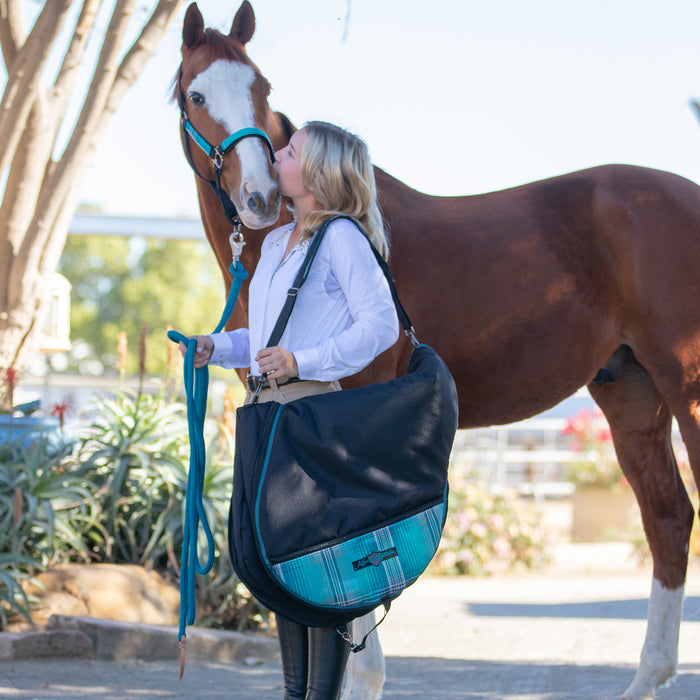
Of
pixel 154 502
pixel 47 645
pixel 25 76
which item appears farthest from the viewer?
pixel 25 76

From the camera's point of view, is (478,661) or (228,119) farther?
(478,661)

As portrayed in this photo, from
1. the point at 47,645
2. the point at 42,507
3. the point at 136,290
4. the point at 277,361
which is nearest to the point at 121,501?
the point at 42,507

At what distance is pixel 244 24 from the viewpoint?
10.6 feet

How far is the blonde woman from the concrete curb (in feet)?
6.68

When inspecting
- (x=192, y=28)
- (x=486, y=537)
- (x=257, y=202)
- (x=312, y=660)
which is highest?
(x=192, y=28)

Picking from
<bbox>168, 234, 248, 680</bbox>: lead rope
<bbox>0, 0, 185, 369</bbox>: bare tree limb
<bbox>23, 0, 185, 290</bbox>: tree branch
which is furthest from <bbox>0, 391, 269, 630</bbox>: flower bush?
<bbox>168, 234, 248, 680</bbox>: lead rope

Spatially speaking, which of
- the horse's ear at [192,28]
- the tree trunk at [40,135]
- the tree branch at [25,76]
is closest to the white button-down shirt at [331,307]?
the horse's ear at [192,28]

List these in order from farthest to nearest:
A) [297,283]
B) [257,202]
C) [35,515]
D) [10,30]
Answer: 1. [10,30]
2. [35,515]
3. [257,202]
4. [297,283]

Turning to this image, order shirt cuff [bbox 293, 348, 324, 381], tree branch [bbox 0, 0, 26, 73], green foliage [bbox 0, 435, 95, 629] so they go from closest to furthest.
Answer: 1. shirt cuff [bbox 293, 348, 324, 381]
2. green foliage [bbox 0, 435, 95, 629]
3. tree branch [bbox 0, 0, 26, 73]

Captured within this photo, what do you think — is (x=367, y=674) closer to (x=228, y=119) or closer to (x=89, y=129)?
(x=228, y=119)

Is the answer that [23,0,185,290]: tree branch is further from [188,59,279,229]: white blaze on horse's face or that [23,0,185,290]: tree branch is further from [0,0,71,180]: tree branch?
[188,59,279,229]: white blaze on horse's face

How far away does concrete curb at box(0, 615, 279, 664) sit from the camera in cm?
379

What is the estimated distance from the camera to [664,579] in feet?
11.3

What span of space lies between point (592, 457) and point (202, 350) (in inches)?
335
